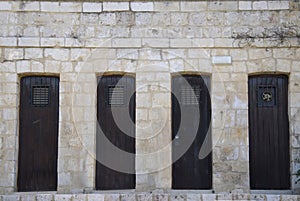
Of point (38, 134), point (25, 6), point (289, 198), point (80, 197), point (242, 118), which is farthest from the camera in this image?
point (25, 6)

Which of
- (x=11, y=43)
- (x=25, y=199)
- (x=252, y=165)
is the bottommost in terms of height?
(x=25, y=199)

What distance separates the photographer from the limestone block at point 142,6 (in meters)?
8.16

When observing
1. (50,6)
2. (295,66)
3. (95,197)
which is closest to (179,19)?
(295,66)

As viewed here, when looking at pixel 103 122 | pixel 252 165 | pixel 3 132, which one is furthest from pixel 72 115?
pixel 252 165

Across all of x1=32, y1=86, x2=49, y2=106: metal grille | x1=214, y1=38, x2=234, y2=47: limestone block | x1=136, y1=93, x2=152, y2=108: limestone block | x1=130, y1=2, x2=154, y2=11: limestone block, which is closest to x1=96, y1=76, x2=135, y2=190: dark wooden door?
x1=136, y1=93, x2=152, y2=108: limestone block

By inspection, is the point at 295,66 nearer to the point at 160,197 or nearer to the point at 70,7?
the point at 160,197

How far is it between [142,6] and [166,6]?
0.39 metres

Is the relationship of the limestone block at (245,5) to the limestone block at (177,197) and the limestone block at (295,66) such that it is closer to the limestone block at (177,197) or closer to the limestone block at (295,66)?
the limestone block at (295,66)

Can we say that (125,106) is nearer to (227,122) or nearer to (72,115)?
(72,115)

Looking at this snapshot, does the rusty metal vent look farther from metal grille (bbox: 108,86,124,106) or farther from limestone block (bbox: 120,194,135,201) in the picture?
limestone block (bbox: 120,194,135,201)

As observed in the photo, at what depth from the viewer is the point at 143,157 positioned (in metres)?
7.87

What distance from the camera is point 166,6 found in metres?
8.18

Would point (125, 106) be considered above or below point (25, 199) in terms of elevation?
above

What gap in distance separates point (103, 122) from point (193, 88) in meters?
1.56
